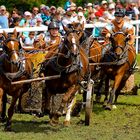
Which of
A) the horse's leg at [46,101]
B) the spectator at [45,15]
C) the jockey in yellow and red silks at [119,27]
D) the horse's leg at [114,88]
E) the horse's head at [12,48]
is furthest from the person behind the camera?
the spectator at [45,15]

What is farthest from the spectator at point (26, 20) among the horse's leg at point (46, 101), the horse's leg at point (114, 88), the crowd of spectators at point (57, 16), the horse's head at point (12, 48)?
the horse's head at point (12, 48)

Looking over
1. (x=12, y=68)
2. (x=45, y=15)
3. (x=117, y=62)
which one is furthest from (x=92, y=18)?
(x=12, y=68)

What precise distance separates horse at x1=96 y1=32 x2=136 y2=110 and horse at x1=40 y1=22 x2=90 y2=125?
201cm

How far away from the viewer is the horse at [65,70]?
11.9 metres

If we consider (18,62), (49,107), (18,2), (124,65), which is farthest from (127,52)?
(18,2)

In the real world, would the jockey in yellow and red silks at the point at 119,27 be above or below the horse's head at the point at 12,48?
below

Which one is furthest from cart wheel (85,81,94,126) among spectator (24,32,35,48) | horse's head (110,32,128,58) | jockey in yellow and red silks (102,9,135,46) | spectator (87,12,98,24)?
spectator (87,12,98,24)

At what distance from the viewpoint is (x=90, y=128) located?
12586mm

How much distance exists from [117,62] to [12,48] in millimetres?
3781

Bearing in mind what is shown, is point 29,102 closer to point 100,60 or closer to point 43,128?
point 43,128

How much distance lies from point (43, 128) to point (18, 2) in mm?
13810

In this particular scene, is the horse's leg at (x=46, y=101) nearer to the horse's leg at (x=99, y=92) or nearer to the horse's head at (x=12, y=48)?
the horse's head at (x=12, y=48)

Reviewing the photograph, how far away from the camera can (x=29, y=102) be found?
13609 millimetres

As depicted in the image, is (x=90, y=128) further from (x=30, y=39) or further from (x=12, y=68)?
(x=30, y=39)
